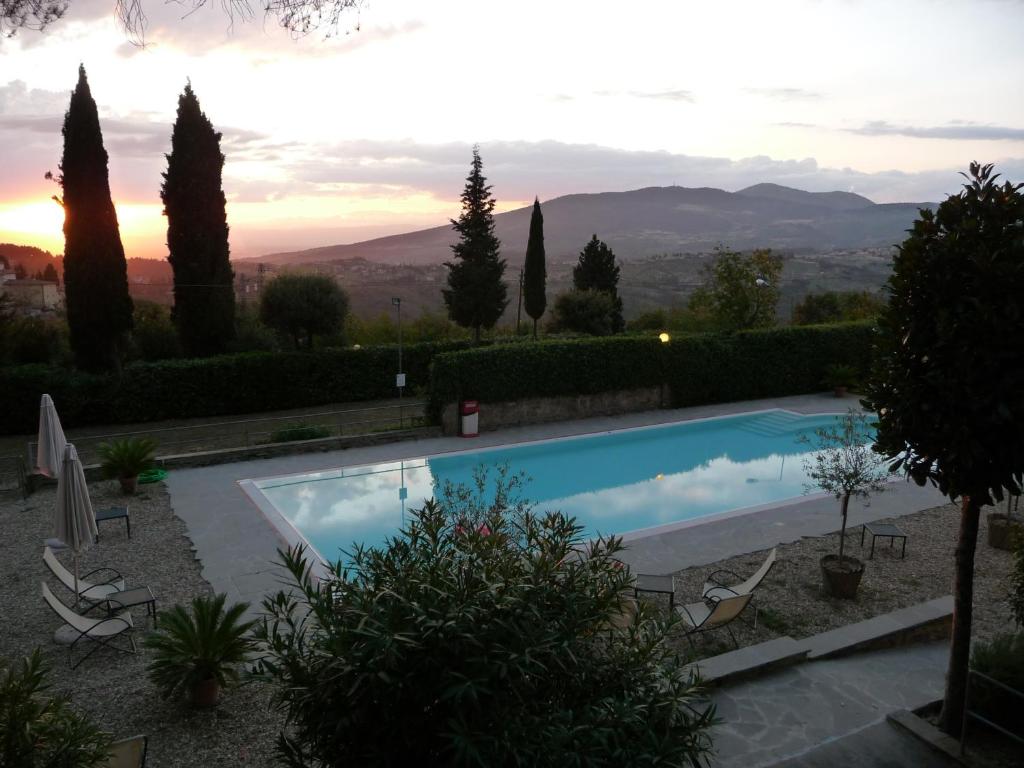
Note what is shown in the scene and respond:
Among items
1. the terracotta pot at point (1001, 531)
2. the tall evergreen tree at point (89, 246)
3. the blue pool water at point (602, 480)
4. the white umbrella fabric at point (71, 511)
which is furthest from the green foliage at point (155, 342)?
the terracotta pot at point (1001, 531)

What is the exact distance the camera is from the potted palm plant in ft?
42.0

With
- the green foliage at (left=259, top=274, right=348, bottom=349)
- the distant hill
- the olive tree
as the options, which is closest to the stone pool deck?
the olive tree

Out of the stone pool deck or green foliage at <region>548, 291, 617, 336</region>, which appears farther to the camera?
green foliage at <region>548, 291, 617, 336</region>

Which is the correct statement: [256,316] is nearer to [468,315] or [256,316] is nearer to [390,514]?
[468,315]

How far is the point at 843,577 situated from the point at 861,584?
79 cm

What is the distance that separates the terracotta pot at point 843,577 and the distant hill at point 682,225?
326 feet

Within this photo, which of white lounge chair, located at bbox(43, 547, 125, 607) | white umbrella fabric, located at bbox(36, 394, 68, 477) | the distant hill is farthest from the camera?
the distant hill

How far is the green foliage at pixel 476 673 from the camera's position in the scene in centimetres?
344

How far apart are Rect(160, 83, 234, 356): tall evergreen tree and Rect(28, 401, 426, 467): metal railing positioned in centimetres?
505

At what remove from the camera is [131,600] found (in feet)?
26.0

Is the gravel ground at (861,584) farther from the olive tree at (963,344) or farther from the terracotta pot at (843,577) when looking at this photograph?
the olive tree at (963,344)

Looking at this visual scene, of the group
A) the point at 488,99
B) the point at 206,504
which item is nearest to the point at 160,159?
the point at 488,99

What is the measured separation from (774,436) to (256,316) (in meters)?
17.6

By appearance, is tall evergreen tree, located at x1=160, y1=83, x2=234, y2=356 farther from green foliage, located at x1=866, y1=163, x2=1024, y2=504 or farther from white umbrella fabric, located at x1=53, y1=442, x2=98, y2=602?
green foliage, located at x1=866, y1=163, x2=1024, y2=504
